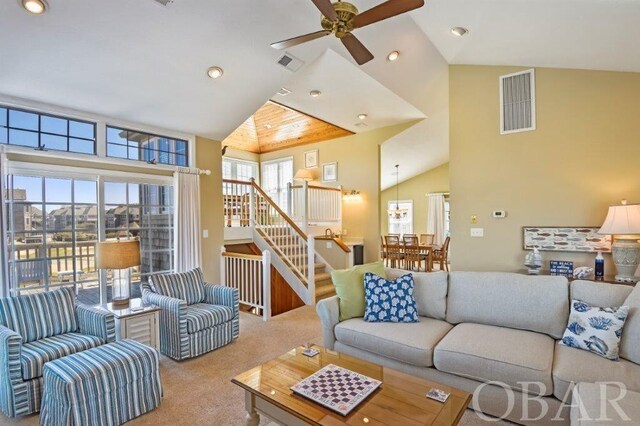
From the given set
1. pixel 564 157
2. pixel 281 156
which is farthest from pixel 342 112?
pixel 564 157

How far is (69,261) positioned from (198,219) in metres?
1.59

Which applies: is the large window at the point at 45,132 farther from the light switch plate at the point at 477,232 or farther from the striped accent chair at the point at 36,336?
the light switch plate at the point at 477,232

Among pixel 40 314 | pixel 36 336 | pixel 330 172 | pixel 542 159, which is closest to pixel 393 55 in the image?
pixel 542 159

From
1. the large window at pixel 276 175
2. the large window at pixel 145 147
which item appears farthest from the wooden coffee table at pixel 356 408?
the large window at pixel 276 175

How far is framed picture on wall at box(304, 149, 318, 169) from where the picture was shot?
318 inches

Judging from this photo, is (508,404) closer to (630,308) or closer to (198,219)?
(630,308)

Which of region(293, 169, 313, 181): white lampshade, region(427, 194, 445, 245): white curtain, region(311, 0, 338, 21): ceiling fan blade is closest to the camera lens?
region(311, 0, 338, 21): ceiling fan blade

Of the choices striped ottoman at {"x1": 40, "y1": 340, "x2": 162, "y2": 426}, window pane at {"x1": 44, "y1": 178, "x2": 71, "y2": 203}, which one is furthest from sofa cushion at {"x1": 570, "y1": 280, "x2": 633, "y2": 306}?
window pane at {"x1": 44, "y1": 178, "x2": 71, "y2": 203}

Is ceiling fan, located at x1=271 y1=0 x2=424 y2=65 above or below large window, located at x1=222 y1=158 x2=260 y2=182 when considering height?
above

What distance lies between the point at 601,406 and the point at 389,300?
1.57 meters

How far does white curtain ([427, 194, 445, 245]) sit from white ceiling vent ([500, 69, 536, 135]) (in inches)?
226

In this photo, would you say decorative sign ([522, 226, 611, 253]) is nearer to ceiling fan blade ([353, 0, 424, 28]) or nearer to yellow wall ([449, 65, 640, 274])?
yellow wall ([449, 65, 640, 274])

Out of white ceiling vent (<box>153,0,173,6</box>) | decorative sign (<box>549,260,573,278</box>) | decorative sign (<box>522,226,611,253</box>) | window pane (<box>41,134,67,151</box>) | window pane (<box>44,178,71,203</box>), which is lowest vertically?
decorative sign (<box>549,260,573,278</box>)

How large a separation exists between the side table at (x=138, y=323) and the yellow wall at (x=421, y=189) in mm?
7667
